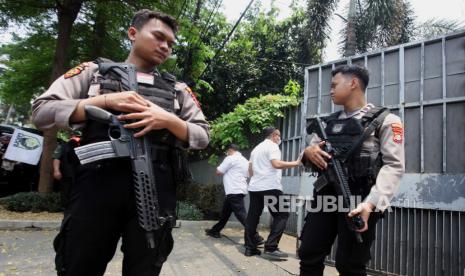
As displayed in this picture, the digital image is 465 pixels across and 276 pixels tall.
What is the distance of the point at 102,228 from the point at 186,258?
3684mm

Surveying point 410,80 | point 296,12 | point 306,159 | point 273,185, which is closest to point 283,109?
point 273,185

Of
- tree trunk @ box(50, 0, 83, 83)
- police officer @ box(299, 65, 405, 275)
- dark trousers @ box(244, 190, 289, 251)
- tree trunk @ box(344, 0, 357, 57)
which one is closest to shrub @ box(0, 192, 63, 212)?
tree trunk @ box(50, 0, 83, 83)

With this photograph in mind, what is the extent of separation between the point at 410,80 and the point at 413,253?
1898 millimetres

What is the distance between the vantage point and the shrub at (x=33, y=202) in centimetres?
775

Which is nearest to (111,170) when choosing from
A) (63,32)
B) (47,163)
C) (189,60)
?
(47,163)

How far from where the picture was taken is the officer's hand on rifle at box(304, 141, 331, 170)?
265cm

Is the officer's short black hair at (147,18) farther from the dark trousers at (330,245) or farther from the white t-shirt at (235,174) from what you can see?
the white t-shirt at (235,174)

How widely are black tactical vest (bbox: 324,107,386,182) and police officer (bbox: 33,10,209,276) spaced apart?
4.00ft

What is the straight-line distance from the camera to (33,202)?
7910 millimetres

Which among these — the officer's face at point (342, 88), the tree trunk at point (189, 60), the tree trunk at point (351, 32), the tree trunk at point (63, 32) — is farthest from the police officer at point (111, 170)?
the tree trunk at point (351, 32)

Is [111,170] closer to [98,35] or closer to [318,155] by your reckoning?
[318,155]

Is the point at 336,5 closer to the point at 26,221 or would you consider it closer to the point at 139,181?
the point at 26,221

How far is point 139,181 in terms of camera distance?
161 centimetres

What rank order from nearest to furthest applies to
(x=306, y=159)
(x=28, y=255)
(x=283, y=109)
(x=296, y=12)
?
1. (x=306, y=159)
2. (x=28, y=255)
3. (x=283, y=109)
4. (x=296, y=12)
